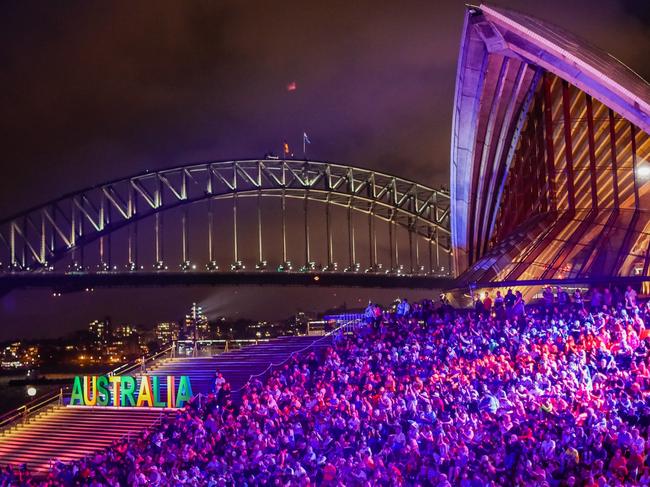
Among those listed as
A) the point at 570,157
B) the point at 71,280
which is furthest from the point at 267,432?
the point at 71,280

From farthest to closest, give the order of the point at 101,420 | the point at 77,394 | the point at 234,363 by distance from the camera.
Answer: the point at 234,363, the point at 77,394, the point at 101,420

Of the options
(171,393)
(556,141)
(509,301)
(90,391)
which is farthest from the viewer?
(556,141)

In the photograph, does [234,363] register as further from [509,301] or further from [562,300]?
[562,300]

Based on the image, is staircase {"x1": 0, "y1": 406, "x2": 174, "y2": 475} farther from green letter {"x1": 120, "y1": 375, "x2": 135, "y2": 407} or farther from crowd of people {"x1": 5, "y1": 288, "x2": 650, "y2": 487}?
crowd of people {"x1": 5, "y1": 288, "x2": 650, "y2": 487}

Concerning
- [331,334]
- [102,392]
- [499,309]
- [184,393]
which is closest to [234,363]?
[184,393]

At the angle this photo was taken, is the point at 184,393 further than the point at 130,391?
No

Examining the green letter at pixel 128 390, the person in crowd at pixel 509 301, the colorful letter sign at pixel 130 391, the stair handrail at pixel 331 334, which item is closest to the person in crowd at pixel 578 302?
the person in crowd at pixel 509 301
